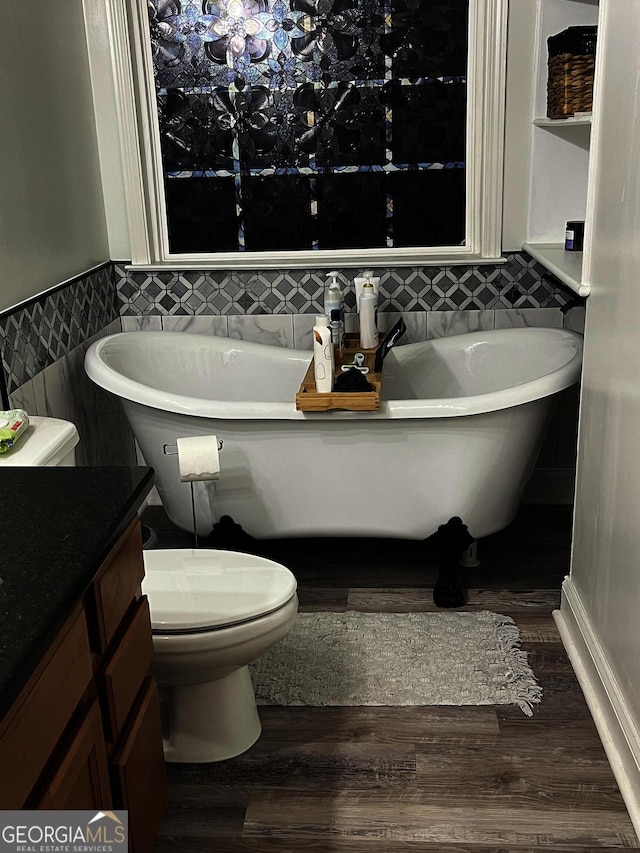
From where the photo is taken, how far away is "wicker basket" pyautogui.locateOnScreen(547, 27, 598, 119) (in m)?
2.82

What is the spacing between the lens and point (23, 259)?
2.67 metres

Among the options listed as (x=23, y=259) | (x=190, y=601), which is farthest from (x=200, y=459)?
(x=23, y=259)

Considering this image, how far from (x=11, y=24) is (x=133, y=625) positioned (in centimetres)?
198

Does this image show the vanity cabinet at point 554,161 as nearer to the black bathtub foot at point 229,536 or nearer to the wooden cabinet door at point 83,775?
the black bathtub foot at point 229,536

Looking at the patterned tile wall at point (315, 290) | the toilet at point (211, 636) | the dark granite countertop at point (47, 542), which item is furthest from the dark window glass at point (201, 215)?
the dark granite countertop at point (47, 542)

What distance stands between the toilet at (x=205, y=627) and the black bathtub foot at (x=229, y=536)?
2.26 feet

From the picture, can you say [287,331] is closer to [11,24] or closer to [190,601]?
[11,24]

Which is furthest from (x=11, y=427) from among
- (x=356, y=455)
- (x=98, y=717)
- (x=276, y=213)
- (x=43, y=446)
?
(x=276, y=213)

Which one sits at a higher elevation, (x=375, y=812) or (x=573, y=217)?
(x=573, y=217)

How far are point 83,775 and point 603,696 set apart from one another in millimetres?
1383

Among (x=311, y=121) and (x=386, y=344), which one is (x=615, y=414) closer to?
(x=386, y=344)

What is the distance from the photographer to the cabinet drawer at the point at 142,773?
150cm

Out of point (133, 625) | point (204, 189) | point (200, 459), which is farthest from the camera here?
point (204, 189)

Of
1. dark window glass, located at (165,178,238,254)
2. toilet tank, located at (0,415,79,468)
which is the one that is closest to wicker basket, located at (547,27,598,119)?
dark window glass, located at (165,178,238,254)
